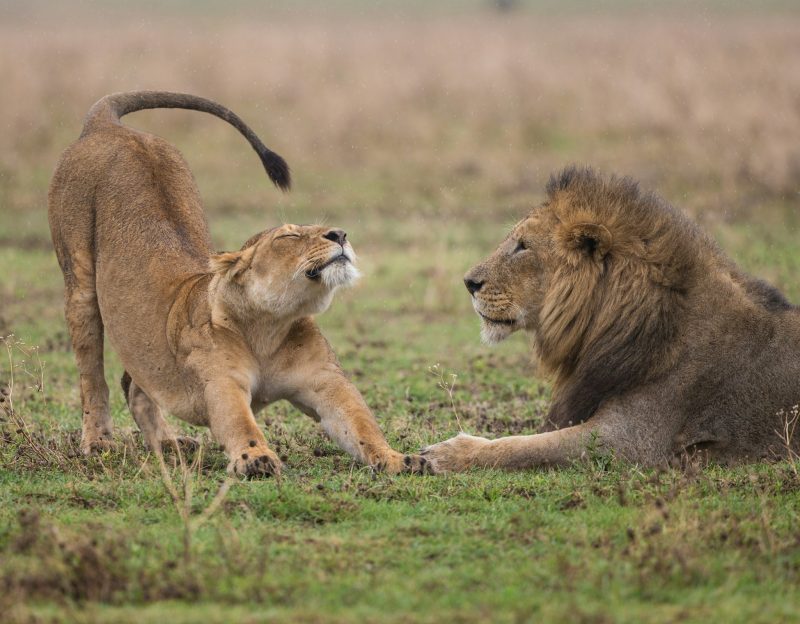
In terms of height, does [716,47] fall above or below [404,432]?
above

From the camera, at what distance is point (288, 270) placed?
5.41 meters

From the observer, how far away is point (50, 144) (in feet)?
59.1

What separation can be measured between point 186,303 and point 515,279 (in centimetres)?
154

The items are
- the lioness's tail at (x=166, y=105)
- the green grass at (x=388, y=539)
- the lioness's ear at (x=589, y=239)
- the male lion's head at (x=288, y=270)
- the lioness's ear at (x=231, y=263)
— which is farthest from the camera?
the lioness's tail at (x=166, y=105)

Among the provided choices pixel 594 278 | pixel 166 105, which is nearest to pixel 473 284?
pixel 594 278

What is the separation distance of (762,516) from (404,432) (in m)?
2.43

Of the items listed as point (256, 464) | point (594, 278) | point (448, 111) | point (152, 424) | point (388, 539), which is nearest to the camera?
point (388, 539)

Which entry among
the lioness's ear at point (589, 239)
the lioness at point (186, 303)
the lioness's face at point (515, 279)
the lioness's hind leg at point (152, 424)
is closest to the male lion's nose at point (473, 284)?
the lioness's face at point (515, 279)

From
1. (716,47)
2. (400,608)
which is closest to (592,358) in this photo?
(400,608)

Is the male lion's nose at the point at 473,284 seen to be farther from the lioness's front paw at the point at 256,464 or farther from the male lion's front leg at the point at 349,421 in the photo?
the lioness's front paw at the point at 256,464

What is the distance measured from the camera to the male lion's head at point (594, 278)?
5656mm

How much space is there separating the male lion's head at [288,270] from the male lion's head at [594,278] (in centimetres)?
95

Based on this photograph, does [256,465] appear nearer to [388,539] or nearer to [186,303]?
[388,539]

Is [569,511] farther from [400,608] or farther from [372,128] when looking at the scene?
[372,128]
